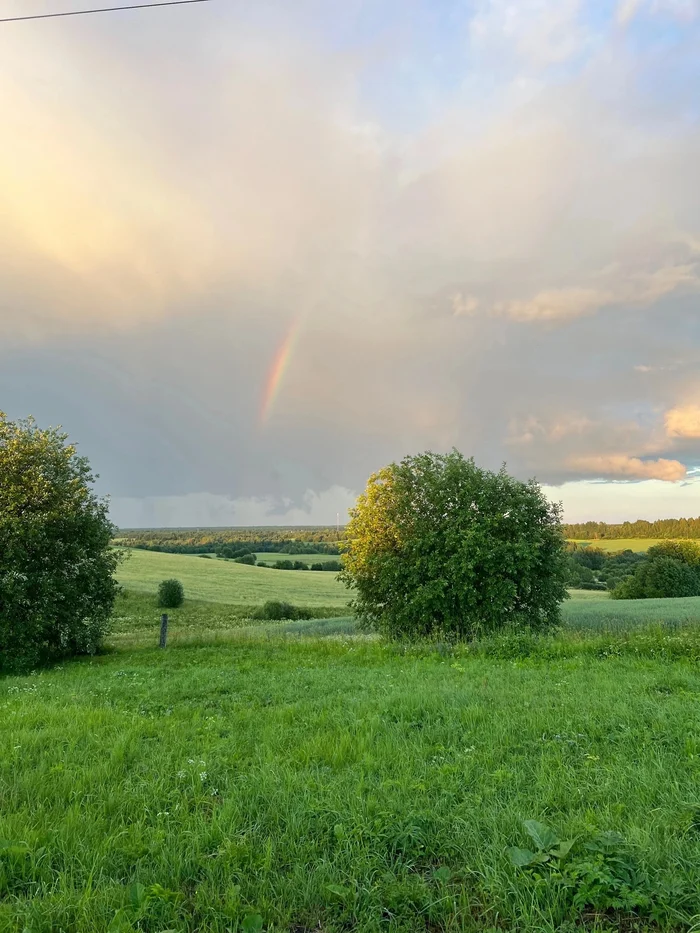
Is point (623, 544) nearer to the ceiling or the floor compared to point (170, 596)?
nearer to the ceiling

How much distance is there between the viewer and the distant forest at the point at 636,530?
92.8 m

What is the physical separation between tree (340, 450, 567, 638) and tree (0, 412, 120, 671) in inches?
349

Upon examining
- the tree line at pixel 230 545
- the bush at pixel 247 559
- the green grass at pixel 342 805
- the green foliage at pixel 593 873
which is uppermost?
the green foliage at pixel 593 873

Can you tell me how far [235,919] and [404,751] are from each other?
100 inches

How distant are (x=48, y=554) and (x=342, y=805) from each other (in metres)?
16.0

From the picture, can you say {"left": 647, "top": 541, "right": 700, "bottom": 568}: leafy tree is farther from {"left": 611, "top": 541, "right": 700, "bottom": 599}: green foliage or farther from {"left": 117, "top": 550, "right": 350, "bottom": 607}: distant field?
{"left": 117, "top": 550, "right": 350, "bottom": 607}: distant field

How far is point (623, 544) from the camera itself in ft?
307

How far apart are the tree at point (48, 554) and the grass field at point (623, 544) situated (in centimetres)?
8431

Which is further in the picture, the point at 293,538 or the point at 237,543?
the point at 293,538

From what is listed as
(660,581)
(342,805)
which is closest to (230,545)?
(660,581)

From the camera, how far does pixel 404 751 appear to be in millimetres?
5094

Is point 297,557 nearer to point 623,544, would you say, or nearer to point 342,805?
point 623,544

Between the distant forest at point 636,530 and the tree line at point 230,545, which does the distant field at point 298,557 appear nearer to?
the tree line at point 230,545

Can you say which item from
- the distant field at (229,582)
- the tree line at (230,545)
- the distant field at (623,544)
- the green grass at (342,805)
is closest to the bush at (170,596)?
the distant field at (229,582)
